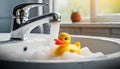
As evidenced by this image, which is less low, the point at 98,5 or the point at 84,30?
the point at 98,5

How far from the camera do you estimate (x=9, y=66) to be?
15.6 inches

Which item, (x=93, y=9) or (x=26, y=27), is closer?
(x=26, y=27)

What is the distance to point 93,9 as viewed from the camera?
1928 millimetres

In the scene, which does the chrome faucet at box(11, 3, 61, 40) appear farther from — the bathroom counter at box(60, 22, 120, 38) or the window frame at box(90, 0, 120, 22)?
the window frame at box(90, 0, 120, 22)

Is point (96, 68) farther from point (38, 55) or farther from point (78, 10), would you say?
point (78, 10)

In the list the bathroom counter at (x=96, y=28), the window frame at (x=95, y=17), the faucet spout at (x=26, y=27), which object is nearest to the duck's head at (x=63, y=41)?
the faucet spout at (x=26, y=27)

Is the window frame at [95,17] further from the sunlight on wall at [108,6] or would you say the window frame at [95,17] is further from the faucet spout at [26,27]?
the faucet spout at [26,27]

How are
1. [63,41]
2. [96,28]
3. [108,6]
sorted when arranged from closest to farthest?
[63,41]
[96,28]
[108,6]

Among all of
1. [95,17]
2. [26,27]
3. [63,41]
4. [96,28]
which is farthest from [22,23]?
[95,17]

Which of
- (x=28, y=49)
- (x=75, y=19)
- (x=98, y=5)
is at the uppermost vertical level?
(x=98, y=5)

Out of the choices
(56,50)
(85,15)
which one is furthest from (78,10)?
(56,50)

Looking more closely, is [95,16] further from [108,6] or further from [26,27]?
[26,27]

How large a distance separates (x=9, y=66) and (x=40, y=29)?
1110 mm

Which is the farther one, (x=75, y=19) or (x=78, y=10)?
(x=78, y=10)
